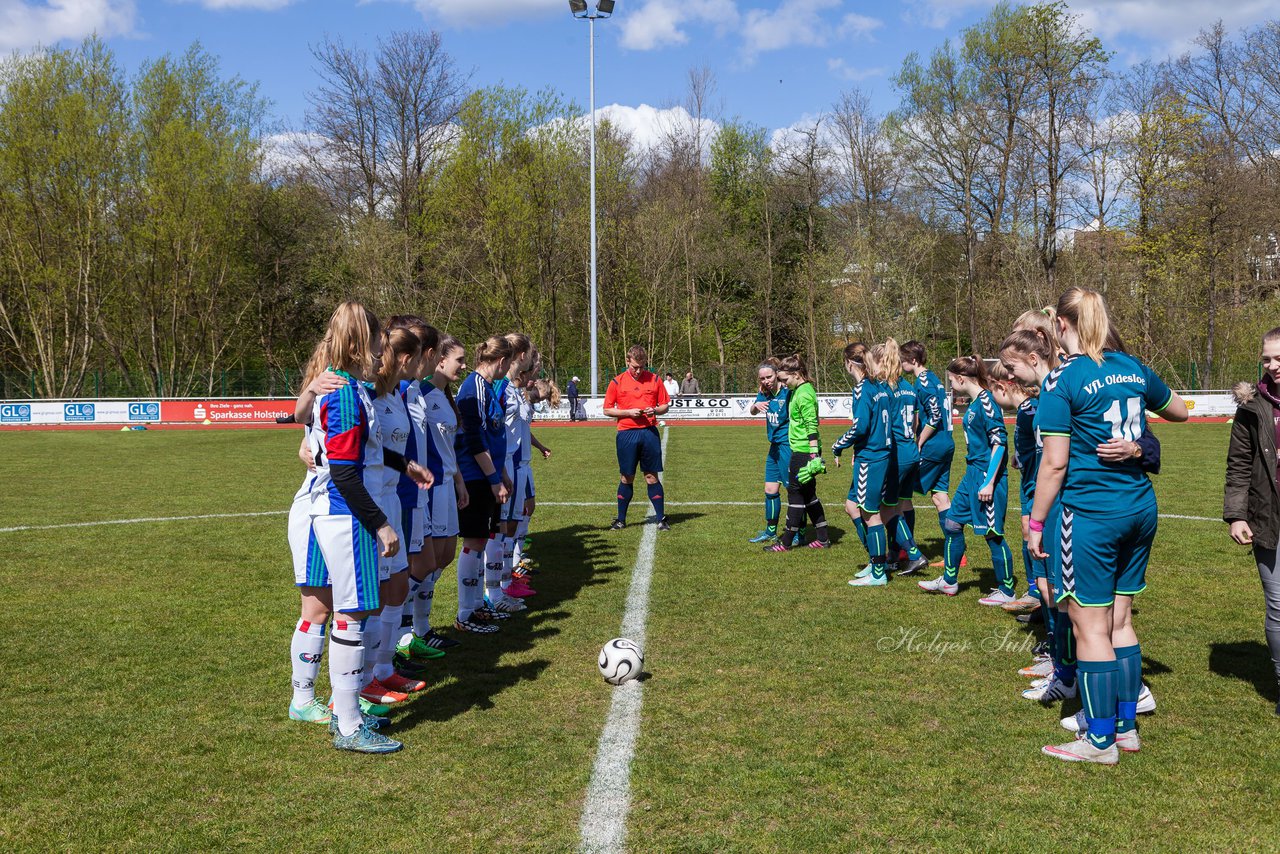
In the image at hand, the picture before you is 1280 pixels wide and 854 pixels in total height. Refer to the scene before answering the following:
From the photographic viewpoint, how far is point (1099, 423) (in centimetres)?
396

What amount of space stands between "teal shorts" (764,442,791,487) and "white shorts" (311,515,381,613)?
5.54m

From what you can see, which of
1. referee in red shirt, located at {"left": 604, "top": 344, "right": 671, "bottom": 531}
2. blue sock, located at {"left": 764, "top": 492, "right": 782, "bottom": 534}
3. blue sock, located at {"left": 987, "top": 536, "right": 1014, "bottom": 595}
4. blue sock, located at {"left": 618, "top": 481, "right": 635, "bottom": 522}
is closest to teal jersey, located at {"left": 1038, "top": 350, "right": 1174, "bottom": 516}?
blue sock, located at {"left": 987, "top": 536, "right": 1014, "bottom": 595}

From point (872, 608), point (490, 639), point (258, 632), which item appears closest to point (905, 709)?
point (872, 608)

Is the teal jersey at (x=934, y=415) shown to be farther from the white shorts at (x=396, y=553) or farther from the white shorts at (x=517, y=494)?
the white shorts at (x=396, y=553)

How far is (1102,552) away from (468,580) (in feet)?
13.6

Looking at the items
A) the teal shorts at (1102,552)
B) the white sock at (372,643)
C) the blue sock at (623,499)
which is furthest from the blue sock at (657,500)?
the teal shorts at (1102,552)

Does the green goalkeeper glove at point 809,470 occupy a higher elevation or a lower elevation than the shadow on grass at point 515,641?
higher

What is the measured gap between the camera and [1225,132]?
36.8 metres

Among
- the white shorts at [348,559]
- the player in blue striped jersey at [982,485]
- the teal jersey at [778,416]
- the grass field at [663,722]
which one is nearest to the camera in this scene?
the grass field at [663,722]

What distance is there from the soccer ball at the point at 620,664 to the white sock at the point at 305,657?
1.58 meters

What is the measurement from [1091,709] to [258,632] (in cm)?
524

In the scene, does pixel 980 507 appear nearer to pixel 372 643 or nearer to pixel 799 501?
pixel 799 501

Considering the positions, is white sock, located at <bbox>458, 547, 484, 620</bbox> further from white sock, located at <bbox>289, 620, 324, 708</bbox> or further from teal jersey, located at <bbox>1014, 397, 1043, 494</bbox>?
teal jersey, located at <bbox>1014, 397, 1043, 494</bbox>

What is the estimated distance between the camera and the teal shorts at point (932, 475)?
803 centimetres
